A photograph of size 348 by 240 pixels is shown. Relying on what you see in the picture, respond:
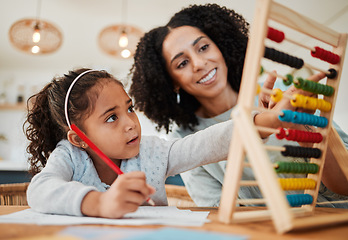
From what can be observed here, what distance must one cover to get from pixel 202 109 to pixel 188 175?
1.14 ft

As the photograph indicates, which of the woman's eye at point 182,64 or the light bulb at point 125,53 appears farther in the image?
the light bulb at point 125,53

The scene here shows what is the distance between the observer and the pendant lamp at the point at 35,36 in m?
2.85

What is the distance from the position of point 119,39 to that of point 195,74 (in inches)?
73.6

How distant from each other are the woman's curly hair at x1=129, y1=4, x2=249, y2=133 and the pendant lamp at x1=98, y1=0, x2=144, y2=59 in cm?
149

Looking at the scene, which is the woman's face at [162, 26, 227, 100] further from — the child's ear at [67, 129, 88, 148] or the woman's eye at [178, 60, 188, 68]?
the child's ear at [67, 129, 88, 148]

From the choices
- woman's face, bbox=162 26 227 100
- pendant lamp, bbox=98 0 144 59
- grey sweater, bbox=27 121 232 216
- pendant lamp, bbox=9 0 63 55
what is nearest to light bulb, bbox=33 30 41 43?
pendant lamp, bbox=9 0 63 55

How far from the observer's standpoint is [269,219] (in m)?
0.67

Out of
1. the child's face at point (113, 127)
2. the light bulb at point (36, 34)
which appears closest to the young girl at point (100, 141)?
the child's face at point (113, 127)

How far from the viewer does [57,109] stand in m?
1.13

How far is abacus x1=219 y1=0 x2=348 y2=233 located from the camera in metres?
0.53

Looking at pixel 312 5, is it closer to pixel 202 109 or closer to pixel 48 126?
pixel 202 109

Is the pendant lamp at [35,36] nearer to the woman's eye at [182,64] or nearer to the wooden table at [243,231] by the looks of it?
the woman's eye at [182,64]

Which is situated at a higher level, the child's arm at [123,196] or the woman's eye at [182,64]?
the woman's eye at [182,64]

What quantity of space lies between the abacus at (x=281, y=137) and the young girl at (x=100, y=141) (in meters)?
0.22
